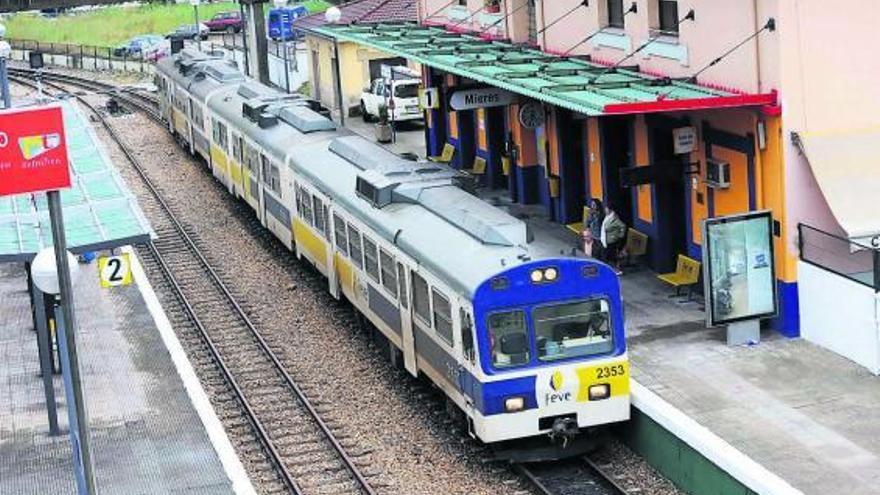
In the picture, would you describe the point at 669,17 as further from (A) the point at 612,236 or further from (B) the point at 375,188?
(B) the point at 375,188

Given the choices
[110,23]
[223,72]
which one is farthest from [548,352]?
[110,23]

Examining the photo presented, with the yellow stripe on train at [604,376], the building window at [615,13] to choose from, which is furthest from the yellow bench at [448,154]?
the yellow stripe on train at [604,376]

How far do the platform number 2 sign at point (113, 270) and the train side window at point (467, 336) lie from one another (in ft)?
12.9

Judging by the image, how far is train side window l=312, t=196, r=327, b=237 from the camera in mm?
25152

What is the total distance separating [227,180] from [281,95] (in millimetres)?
2836

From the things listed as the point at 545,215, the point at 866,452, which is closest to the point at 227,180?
the point at 545,215

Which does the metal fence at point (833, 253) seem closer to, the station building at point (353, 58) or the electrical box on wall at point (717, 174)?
the electrical box on wall at point (717, 174)

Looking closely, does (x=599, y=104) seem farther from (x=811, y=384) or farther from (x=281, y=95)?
(x=281, y=95)

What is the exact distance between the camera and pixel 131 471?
59.6 ft

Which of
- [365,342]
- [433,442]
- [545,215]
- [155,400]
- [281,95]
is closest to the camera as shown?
[433,442]

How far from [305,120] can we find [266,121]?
1.49 meters

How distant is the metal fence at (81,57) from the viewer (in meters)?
69.4

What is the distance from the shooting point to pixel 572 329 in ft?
58.3

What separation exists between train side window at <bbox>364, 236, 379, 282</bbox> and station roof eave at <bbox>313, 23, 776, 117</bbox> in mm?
3180
